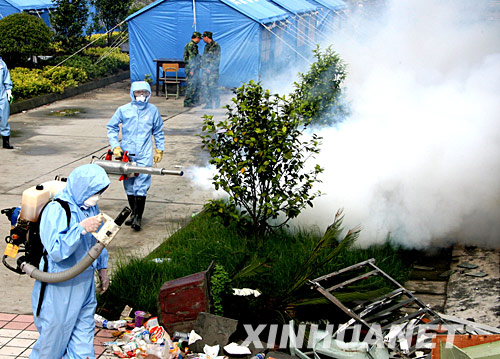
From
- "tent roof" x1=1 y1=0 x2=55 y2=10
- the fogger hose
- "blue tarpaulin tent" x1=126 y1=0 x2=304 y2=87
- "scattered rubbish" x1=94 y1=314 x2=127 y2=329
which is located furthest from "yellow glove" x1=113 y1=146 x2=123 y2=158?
"tent roof" x1=1 y1=0 x2=55 y2=10

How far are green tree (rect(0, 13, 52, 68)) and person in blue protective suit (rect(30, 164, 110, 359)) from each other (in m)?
14.6

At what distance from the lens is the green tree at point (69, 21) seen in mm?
19031

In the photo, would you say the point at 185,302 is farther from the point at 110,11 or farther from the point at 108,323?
the point at 110,11

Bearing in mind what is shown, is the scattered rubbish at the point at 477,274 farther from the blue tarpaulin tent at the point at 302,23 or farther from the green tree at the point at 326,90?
the blue tarpaulin tent at the point at 302,23

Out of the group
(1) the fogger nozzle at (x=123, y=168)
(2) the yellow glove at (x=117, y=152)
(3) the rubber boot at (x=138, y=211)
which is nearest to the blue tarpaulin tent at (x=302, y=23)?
(3) the rubber boot at (x=138, y=211)

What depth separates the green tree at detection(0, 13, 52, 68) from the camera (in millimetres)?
16969

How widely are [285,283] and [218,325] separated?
0.84m

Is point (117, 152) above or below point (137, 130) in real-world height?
below

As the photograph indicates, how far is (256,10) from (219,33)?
3.74 ft

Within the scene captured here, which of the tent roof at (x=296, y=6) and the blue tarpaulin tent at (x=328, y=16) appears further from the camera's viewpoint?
the blue tarpaulin tent at (x=328, y=16)

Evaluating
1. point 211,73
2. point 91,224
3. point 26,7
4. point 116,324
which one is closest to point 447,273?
point 116,324

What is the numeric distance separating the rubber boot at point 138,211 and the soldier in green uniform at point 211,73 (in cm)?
870

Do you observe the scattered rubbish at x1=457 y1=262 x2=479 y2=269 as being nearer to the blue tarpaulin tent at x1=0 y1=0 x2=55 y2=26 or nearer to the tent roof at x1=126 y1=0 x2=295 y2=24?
the tent roof at x1=126 y1=0 x2=295 y2=24

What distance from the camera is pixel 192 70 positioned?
16.2 meters
